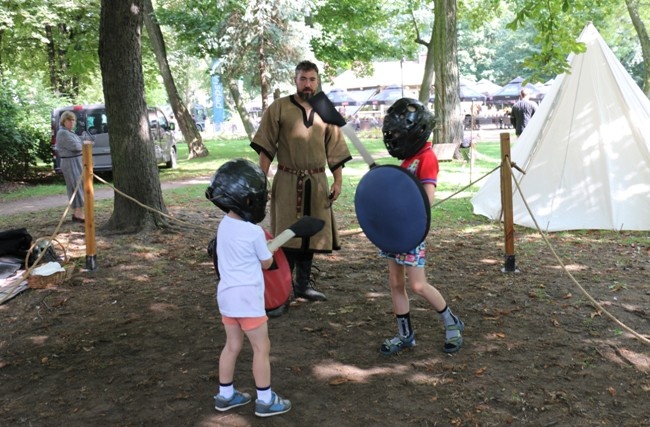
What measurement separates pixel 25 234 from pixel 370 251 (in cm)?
369

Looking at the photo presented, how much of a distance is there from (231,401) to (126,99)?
501 centimetres

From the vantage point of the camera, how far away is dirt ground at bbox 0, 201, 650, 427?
128 inches

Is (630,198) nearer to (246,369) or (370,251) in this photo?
(370,251)

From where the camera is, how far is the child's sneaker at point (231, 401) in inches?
127

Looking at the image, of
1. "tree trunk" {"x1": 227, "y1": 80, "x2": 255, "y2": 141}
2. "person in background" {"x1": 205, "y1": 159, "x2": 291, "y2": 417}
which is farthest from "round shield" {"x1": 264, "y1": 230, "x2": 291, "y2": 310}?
"tree trunk" {"x1": 227, "y1": 80, "x2": 255, "y2": 141}

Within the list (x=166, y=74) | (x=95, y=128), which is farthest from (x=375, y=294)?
(x=166, y=74)

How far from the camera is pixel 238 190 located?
2.96 meters

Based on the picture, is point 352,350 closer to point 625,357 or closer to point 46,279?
point 625,357

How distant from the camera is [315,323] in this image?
15.1 ft

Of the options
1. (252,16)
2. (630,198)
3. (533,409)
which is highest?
(252,16)

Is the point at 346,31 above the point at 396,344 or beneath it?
above

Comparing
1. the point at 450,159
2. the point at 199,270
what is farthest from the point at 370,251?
the point at 450,159

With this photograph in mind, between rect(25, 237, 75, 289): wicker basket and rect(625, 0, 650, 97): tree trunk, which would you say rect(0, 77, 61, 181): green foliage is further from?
rect(625, 0, 650, 97): tree trunk

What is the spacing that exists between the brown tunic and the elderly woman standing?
5022 millimetres
